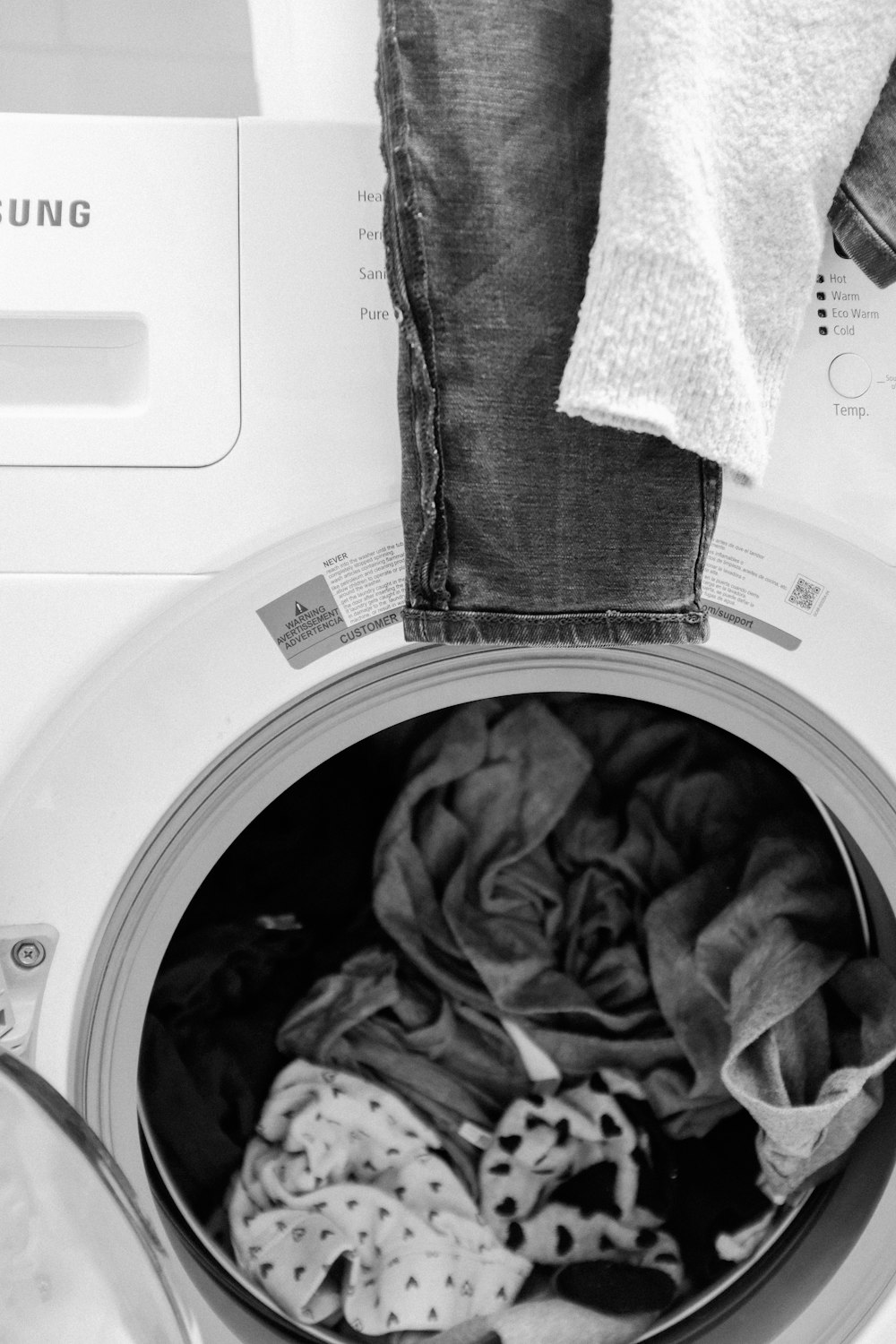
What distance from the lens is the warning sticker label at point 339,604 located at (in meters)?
0.56

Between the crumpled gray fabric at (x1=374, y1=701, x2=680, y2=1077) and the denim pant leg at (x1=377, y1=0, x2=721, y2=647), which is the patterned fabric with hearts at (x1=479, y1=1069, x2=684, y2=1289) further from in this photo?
the denim pant leg at (x1=377, y1=0, x2=721, y2=647)

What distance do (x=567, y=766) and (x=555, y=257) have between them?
0.44 metres

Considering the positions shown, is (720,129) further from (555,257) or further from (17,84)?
(17,84)

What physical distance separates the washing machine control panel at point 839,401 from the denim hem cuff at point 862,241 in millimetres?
49

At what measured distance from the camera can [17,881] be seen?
1.82ft

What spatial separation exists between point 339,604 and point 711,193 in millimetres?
260

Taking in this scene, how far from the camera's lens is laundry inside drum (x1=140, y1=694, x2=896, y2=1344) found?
74 centimetres

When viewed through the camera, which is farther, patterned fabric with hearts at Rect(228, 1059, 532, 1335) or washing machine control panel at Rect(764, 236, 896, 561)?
patterned fabric with hearts at Rect(228, 1059, 532, 1335)

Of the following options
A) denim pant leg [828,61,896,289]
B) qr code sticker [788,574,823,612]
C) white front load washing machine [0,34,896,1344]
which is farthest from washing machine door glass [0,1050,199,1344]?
denim pant leg [828,61,896,289]

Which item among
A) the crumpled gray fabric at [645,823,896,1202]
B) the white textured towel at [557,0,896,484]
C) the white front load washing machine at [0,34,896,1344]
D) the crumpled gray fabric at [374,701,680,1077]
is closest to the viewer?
the white textured towel at [557,0,896,484]

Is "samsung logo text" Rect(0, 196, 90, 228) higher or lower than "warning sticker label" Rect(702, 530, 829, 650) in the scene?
higher

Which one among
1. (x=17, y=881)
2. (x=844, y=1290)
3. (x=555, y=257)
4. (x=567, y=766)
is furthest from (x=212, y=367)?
(x=844, y=1290)

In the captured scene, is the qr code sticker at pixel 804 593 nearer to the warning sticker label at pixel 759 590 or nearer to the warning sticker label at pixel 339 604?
the warning sticker label at pixel 759 590

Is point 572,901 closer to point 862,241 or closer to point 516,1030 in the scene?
point 516,1030
